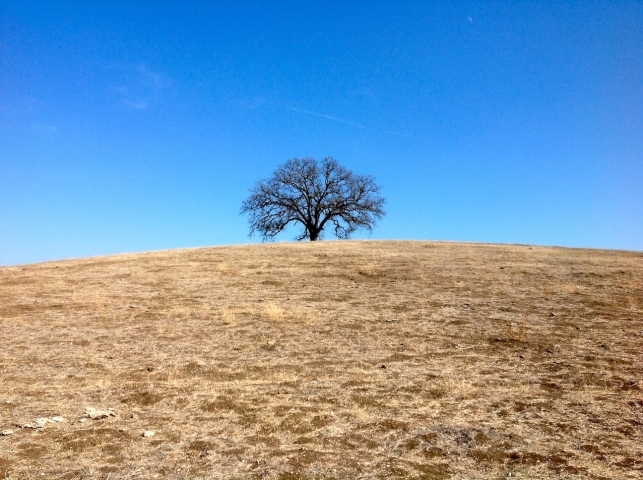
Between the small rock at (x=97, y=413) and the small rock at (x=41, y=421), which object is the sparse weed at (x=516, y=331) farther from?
the small rock at (x=41, y=421)

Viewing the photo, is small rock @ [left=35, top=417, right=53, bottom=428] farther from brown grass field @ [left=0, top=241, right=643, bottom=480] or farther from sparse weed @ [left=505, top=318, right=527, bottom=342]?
sparse weed @ [left=505, top=318, right=527, bottom=342]

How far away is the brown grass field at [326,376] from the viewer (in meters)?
5.72

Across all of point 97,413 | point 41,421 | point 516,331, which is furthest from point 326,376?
point 516,331

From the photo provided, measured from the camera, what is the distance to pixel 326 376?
28.1 feet

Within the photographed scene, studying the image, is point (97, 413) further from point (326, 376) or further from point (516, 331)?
point (516, 331)

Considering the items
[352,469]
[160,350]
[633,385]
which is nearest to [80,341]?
[160,350]

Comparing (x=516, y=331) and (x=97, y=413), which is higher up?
(x=516, y=331)

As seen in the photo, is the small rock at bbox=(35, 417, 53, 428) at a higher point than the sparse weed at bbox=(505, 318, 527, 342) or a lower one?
lower

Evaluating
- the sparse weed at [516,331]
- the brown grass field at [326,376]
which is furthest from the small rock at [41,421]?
the sparse weed at [516,331]

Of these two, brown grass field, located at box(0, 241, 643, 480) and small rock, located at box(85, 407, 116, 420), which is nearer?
brown grass field, located at box(0, 241, 643, 480)

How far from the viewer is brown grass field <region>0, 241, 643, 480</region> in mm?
5725

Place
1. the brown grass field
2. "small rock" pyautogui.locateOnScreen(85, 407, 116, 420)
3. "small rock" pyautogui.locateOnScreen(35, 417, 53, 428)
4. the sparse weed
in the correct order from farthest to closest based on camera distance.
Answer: the sparse weed → "small rock" pyautogui.locateOnScreen(85, 407, 116, 420) → "small rock" pyautogui.locateOnScreen(35, 417, 53, 428) → the brown grass field

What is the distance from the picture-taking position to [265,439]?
6.23 metres

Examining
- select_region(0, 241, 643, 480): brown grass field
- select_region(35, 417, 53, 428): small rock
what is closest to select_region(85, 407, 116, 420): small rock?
select_region(0, 241, 643, 480): brown grass field
